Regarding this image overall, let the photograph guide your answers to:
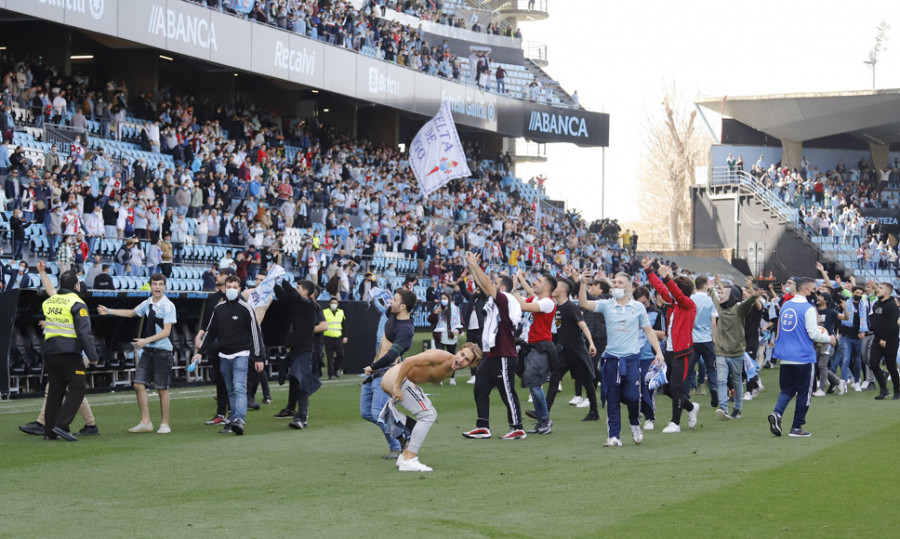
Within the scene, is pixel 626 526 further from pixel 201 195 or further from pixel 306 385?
pixel 201 195

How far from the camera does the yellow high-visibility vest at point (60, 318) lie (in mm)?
13562

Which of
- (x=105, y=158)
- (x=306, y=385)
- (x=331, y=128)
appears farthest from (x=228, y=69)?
(x=306, y=385)

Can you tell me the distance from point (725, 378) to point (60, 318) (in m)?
8.97

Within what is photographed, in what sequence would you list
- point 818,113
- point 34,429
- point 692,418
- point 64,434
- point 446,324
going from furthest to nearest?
point 818,113 < point 446,324 < point 692,418 < point 34,429 < point 64,434

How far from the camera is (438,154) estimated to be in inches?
1225

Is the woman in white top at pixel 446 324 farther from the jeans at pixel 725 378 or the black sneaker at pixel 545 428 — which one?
the black sneaker at pixel 545 428

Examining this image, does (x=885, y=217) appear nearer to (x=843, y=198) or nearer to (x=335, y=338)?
(x=843, y=198)

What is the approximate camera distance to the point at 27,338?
18438mm

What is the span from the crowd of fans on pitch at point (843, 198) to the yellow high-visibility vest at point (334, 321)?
38141 mm

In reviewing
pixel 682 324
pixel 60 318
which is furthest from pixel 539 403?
pixel 60 318

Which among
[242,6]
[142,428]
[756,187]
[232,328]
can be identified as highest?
[242,6]

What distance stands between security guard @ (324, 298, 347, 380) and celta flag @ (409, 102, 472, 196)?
7.56m

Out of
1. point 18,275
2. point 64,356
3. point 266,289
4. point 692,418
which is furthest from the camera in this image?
point 18,275

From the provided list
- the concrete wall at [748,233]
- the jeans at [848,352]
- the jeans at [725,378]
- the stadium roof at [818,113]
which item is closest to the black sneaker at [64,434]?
the jeans at [725,378]
